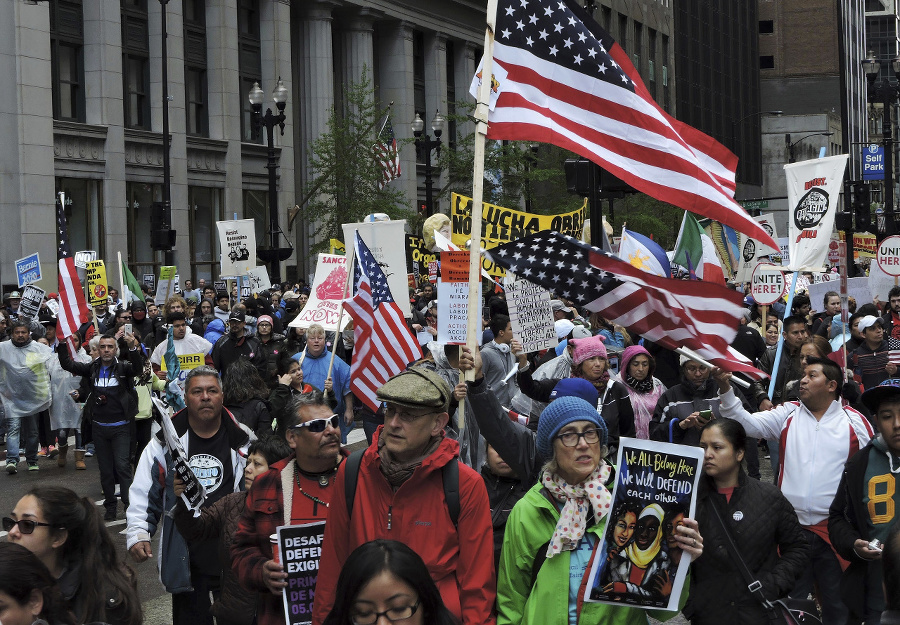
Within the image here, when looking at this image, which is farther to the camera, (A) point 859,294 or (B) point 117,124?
(B) point 117,124

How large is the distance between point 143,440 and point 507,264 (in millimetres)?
8739

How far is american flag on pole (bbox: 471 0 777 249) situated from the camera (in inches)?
273

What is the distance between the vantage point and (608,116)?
709 cm

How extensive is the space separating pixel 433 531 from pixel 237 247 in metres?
23.0

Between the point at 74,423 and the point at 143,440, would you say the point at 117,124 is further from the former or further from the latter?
the point at 143,440

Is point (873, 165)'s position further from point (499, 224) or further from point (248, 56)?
point (499, 224)

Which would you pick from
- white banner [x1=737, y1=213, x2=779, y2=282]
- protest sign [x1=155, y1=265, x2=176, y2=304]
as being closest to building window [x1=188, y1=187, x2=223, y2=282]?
protest sign [x1=155, y1=265, x2=176, y2=304]

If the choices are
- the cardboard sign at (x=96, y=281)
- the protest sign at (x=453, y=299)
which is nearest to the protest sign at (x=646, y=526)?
the protest sign at (x=453, y=299)

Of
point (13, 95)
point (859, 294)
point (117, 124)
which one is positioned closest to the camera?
point (859, 294)

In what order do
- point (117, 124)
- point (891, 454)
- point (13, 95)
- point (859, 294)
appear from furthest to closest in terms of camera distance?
point (117, 124) → point (13, 95) → point (859, 294) → point (891, 454)

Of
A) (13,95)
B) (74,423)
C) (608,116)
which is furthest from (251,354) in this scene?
(13,95)

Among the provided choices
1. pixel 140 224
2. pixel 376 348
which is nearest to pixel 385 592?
pixel 376 348

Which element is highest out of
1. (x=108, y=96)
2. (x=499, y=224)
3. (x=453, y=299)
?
(x=108, y=96)

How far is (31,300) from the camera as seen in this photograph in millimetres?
18500
